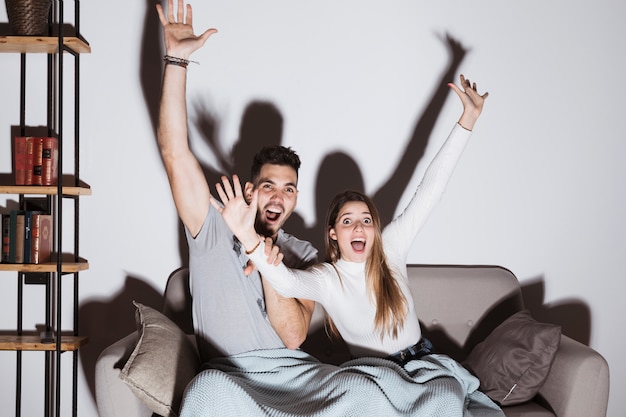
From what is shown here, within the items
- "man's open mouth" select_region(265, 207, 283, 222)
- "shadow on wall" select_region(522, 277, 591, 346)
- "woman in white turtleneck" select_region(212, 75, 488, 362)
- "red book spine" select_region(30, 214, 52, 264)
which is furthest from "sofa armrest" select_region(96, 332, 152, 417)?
"shadow on wall" select_region(522, 277, 591, 346)

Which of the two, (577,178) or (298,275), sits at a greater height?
(577,178)

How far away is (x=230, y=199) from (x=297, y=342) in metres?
0.58

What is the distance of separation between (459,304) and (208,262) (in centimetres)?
110

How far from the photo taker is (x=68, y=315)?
9.88 ft

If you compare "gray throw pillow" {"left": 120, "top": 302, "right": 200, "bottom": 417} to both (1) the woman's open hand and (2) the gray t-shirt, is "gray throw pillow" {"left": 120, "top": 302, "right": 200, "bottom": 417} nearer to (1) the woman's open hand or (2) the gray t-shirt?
(2) the gray t-shirt

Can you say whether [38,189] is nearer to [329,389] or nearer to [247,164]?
[247,164]

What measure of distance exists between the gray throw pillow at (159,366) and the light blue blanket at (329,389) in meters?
0.10

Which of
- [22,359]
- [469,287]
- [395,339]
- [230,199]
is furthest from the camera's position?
[22,359]

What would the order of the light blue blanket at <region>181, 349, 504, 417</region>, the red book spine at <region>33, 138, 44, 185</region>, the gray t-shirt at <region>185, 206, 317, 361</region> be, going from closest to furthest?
the light blue blanket at <region>181, 349, 504, 417</region>, the gray t-shirt at <region>185, 206, 317, 361</region>, the red book spine at <region>33, 138, 44, 185</region>

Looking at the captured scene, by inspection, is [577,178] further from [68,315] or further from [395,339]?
[68,315]

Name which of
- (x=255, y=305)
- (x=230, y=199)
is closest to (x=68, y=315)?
(x=255, y=305)

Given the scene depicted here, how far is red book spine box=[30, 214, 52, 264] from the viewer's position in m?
2.79

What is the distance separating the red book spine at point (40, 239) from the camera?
2.79 metres

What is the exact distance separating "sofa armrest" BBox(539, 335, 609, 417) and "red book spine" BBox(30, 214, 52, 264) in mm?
2027
